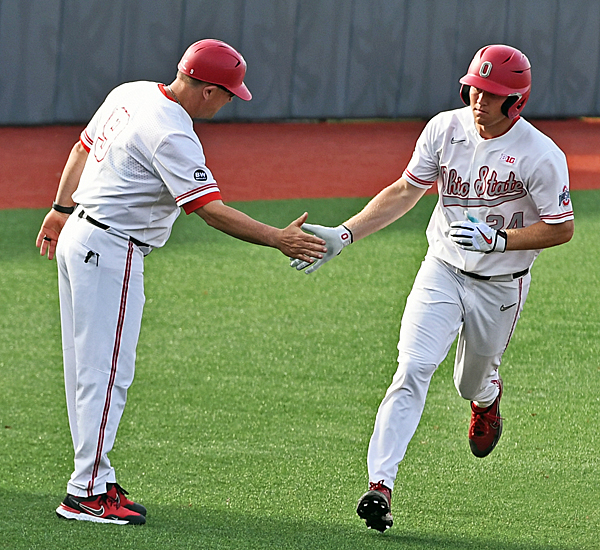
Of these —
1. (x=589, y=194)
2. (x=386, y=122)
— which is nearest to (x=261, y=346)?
(x=589, y=194)

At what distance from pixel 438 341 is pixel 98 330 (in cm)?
151

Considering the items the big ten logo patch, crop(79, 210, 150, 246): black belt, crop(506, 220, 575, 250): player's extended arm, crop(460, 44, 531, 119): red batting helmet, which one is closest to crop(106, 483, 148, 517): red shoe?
crop(79, 210, 150, 246): black belt

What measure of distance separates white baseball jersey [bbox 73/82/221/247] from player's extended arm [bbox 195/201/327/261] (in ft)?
0.25

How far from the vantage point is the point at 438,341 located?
4480 mm

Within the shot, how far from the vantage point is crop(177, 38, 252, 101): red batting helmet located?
13.8 feet

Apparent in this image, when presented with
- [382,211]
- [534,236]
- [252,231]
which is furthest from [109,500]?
[534,236]

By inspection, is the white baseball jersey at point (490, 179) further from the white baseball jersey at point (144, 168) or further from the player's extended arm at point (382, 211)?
the white baseball jersey at point (144, 168)

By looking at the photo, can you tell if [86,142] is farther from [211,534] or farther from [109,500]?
[211,534]

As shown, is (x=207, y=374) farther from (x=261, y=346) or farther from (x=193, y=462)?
(x=193, y=462)

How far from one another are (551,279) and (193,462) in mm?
4951

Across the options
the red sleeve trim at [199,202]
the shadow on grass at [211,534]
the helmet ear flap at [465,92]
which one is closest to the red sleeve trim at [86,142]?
the red sleeve trim at [199,202]

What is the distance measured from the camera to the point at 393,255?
959 centimetres

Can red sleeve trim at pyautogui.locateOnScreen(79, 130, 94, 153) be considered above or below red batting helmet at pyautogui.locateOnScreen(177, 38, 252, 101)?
below

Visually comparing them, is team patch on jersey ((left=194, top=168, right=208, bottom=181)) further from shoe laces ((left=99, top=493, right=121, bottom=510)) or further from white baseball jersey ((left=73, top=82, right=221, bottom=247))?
shoe laces ((left=99, top=493, right=121, bottom=510))
